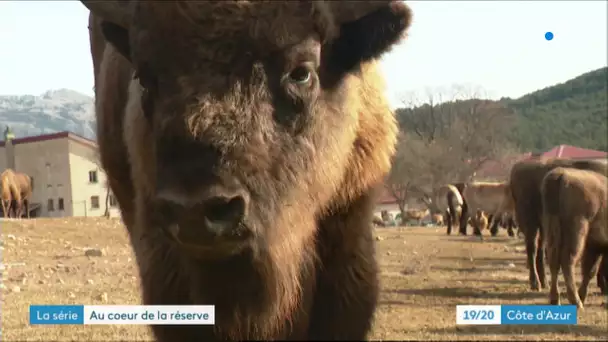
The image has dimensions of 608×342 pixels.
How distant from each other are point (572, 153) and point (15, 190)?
3.42 meters

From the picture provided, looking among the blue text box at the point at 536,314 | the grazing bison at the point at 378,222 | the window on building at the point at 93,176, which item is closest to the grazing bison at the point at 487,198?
the grazing bison at the point at 378,222

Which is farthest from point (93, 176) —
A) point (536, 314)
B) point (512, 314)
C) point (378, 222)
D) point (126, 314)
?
point (536, 314)

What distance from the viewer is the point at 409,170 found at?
308cm

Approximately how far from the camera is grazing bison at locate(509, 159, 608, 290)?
13.8 ft

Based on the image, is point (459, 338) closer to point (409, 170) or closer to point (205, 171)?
point (409, 170)

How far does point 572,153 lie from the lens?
3.88 meters

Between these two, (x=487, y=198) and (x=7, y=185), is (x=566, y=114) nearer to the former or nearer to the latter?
(x=487, y=198)

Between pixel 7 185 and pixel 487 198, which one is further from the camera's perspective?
pixel 487 198

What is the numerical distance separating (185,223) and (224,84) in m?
0.38

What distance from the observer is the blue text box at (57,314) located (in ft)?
8.71

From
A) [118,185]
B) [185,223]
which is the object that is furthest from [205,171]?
[118,185]

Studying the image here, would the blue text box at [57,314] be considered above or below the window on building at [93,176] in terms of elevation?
below

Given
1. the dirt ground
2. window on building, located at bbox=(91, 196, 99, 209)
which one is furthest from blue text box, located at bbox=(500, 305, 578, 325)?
window on building, located at bbox=(91, 196, 99, 209)
